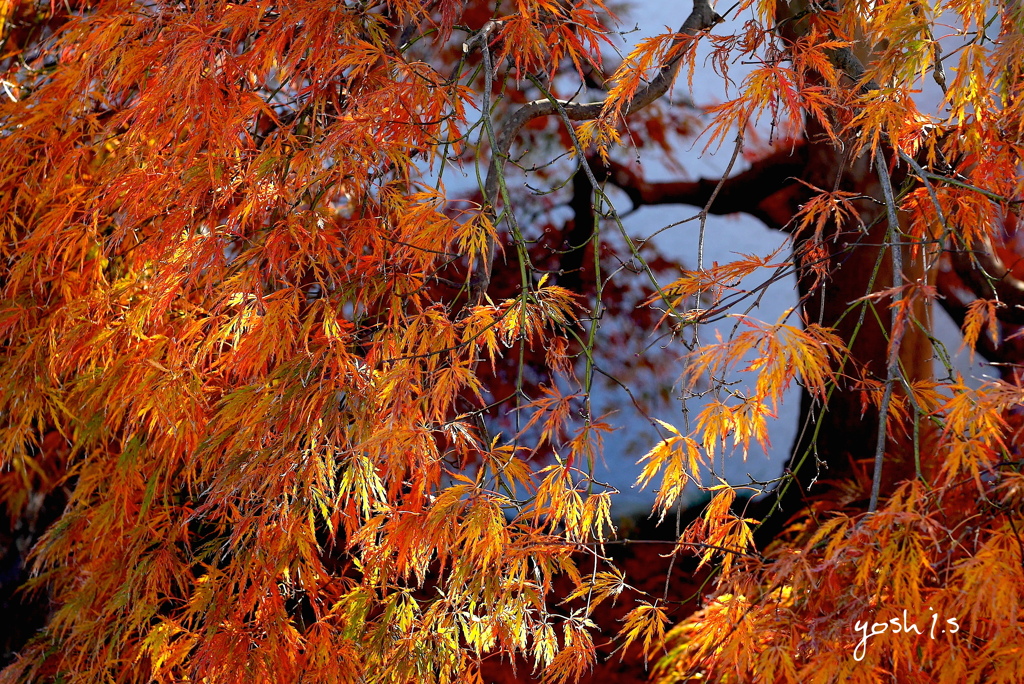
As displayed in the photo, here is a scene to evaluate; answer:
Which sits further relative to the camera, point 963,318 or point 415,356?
point 963,318

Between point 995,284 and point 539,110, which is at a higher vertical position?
point 539,110

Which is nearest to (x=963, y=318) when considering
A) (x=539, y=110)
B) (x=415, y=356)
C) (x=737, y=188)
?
(x=737, y=188)

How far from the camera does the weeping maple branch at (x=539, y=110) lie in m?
1.55

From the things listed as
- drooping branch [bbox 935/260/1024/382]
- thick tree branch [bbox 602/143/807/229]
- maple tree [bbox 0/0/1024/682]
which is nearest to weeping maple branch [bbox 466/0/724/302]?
maple tree [bbox 0/0/1024/682]

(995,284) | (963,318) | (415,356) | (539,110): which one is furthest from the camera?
(963,318)

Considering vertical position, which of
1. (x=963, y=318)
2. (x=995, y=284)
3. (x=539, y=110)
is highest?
(x=539, y=110)

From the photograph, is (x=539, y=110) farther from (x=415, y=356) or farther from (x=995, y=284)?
(x=995, y=284)

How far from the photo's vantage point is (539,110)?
1922mm

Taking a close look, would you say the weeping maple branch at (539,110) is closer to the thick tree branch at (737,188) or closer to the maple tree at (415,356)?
the maple tree at (415,356)

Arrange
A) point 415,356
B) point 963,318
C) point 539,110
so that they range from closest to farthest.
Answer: point 415,356, point 539,110, point 963,318

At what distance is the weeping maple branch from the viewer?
155cm

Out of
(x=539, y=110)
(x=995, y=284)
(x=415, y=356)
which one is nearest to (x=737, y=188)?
(x=995, y=284)

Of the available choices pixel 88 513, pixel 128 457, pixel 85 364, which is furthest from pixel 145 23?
pixel 88 513

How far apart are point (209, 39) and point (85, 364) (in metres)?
0.88
